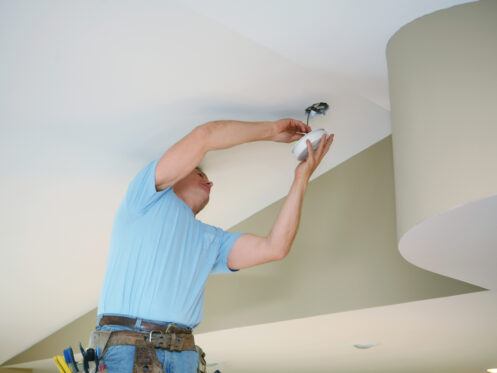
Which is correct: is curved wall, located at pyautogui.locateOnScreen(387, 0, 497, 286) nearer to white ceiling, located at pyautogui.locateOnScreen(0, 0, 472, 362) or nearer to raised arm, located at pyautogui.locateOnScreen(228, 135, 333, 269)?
white ceiling, located at pyautogui.locateOnScreen(0, 0, 472, 362)

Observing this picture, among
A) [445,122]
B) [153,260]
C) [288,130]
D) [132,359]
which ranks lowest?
[132,359]

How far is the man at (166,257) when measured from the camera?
6.10ft

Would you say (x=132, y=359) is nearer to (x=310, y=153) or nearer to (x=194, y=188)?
(x=194, y=188)

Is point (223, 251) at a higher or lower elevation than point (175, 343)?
higher

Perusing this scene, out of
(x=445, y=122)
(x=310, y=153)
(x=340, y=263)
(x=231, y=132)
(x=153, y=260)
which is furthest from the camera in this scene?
(x=340, y=263)

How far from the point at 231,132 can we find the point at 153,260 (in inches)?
20.5

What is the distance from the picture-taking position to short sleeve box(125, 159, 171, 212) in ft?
6.55

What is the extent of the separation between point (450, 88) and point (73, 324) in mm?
3619

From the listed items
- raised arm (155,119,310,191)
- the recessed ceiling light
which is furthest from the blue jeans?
the recessed ceiling light

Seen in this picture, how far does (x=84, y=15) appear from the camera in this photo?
1967mm

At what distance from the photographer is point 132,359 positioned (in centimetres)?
180

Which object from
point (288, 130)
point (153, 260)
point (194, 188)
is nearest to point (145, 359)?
point (153, 260)

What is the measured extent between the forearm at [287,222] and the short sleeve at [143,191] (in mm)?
468

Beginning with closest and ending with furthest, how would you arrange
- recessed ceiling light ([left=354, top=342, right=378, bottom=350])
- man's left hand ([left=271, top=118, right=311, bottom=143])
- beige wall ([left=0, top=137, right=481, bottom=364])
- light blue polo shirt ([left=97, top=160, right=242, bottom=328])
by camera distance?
light blue polo shirt ([left=97, top=160, right=242, bottom=328]) → man's left hand ([left=271, top=118, right=311, bottom=143]) → beige wall ([left=0, top=137, right=481, bottom=364]) → recessed ceiling light ([left=354, top=342, right=378, bottom=350])
